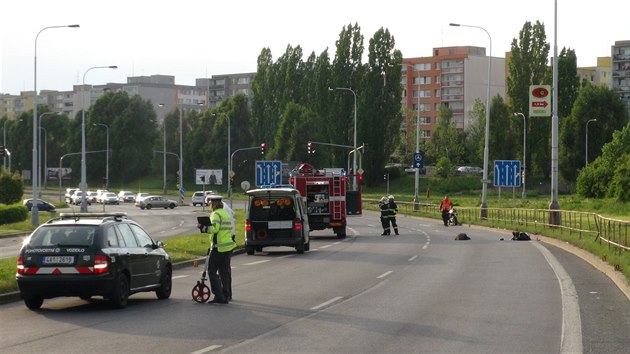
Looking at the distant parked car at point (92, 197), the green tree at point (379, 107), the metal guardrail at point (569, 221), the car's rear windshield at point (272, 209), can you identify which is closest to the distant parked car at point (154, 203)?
the distant parked car at point (92, 197)

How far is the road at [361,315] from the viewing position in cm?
1291

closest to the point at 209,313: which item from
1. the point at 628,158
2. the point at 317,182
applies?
the point at 317,182

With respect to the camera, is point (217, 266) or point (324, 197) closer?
point (217, 266)

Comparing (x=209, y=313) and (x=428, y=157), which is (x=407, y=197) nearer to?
(x=428, y=157)

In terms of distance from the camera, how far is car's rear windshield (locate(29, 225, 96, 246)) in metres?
16.7

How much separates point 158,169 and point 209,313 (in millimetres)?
123261

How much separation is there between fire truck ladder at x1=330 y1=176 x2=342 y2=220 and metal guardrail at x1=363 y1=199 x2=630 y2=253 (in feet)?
28.4

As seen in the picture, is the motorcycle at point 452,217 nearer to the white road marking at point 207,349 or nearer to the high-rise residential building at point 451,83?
the white road marking at point 207,349

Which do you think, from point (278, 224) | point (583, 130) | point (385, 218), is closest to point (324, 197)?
point (385, 218)

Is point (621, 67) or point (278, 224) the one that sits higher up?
point (621, 67)

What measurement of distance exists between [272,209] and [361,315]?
17499 mm

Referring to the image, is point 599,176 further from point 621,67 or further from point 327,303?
point 621,67

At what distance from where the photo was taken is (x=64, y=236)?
1683 centimetres

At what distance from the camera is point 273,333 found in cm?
1398
